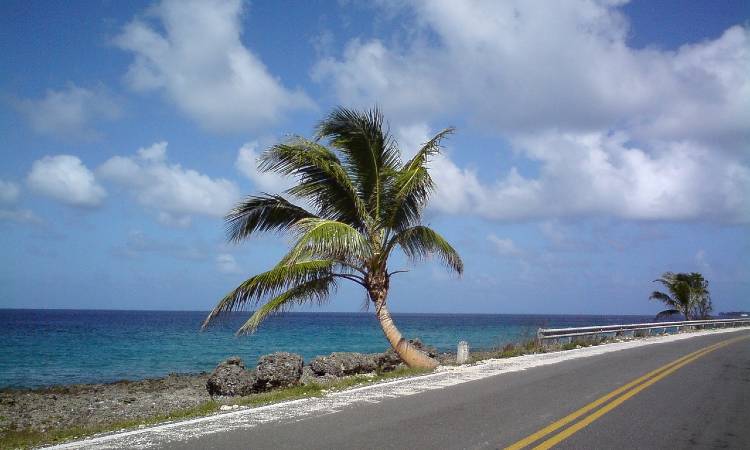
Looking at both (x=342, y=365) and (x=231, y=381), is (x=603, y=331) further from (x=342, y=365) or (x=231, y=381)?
(x=231, y=381)

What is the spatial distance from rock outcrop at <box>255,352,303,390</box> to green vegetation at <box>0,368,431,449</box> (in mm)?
4317

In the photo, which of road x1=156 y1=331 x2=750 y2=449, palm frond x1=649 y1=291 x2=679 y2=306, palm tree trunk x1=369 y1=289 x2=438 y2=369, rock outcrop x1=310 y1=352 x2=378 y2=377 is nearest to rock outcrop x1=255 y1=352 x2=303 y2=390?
palm tree trunk x1=369 y1=289 x2=438 y2=369

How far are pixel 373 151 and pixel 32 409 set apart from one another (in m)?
13.2

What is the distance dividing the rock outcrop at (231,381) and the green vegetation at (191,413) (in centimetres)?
473

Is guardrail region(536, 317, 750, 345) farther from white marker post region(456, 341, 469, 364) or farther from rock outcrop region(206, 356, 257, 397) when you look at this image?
rock outcrop region(206, 356, 257, 397)

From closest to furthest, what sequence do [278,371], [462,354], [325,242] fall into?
[325,242], [462,354], [278,371]

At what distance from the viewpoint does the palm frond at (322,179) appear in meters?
15.3

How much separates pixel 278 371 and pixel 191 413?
25.8ft

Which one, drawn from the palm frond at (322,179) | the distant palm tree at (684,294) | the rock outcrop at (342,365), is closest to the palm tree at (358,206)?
the palm frond at (322,179)

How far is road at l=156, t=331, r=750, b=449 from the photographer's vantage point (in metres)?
7.38

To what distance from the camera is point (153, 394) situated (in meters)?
21.8

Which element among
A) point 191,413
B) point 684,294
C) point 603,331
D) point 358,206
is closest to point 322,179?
point 358,206

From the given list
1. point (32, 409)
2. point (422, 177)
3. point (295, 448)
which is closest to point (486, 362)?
point (422, 177)

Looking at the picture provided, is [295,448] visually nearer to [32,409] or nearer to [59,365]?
[32,409]
